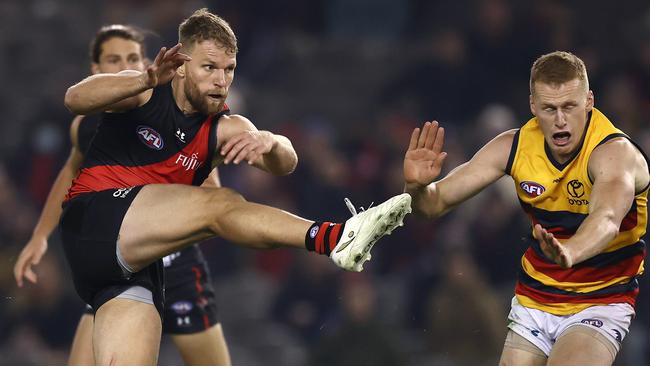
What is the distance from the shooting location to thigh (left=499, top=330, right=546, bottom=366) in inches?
207

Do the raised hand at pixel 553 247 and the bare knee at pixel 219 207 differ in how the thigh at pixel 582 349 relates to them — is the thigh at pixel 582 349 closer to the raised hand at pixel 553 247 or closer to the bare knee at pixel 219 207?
the raised hand at pixel 553 247

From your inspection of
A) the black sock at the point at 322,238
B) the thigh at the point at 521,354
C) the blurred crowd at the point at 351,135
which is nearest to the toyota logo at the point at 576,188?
the thigh at the point at 521,354

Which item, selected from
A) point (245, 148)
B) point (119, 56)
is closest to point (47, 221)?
point (119, 56)

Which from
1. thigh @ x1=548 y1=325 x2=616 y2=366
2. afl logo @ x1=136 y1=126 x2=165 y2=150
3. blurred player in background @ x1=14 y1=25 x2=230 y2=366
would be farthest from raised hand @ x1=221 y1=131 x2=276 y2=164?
thigh @ x1=548 y1=325 x2=616 y2=366

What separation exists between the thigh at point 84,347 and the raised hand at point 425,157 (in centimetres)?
206

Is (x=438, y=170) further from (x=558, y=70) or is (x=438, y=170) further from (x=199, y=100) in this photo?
(x=199, y=100)

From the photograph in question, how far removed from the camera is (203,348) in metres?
6.55

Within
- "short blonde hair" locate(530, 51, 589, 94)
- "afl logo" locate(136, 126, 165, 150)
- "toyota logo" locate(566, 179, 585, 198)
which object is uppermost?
"short blonde hair" locate(530, 51, 589, 94)

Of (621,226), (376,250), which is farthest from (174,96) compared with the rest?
(376,250)

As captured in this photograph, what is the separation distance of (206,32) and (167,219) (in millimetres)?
987

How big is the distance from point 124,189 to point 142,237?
316 mm

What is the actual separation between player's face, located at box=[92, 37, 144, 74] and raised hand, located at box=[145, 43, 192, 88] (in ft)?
5.33

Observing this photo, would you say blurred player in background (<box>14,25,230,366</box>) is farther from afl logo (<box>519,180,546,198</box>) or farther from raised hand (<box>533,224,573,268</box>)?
raised hand (<box>533,224,573,268</box>)

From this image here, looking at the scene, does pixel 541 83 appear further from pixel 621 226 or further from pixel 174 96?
pixel 174 96
